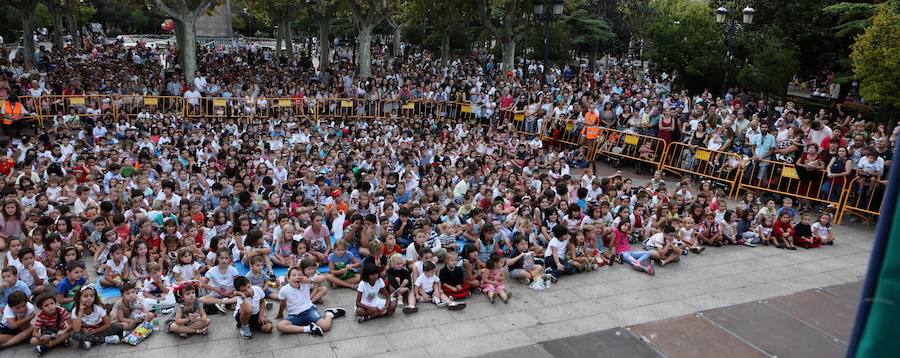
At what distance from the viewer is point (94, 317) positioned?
25.2 ft

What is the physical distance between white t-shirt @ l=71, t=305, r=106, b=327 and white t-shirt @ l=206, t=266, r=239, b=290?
1.39 meters

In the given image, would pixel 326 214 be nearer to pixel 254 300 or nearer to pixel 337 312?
pixel 337 312

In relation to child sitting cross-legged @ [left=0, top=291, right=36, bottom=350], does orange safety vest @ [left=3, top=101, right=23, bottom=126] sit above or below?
above

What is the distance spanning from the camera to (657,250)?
11.1 metres

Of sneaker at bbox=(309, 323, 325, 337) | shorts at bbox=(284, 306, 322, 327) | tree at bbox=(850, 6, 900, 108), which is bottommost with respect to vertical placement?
sneaker at bbox=(309, 323, 325, 337)

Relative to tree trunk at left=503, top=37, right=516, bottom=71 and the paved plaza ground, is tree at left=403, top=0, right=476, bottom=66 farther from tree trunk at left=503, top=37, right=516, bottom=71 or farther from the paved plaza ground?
the paved plaza ground

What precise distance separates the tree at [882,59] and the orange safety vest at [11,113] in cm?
2479

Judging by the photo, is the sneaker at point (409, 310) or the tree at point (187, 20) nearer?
the sneaker at point (409, 310)

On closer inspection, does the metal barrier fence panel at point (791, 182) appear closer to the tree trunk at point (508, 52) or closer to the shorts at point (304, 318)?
the shorts at point (304, 318)

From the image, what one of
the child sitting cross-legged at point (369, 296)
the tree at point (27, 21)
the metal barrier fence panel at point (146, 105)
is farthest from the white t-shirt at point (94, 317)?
the tree at point (27, 21)

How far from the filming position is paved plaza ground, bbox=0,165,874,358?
26.0 feet

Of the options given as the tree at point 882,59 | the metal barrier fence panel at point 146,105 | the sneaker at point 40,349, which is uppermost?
the tree at point 882,59

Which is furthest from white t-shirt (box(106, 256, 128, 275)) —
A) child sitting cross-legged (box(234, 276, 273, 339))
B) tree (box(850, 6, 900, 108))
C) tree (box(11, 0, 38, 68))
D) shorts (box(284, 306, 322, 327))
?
tree (box(11, 0, 38, 68))

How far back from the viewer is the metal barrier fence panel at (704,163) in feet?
51.2
